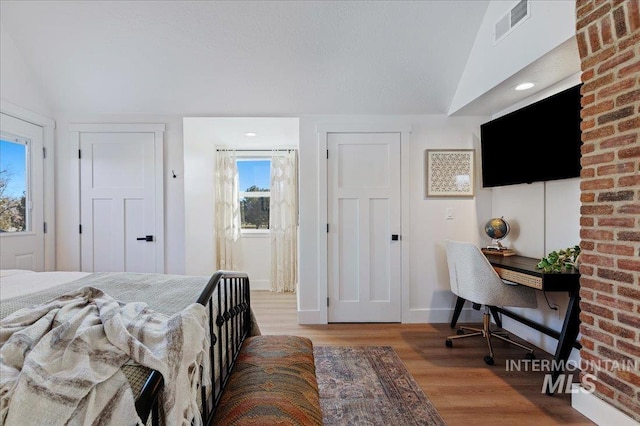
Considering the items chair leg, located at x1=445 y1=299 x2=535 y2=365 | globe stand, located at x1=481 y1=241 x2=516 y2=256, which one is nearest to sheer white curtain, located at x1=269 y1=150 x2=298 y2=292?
chair leg, located at x1=445 y1=299 x2=535 y2=365

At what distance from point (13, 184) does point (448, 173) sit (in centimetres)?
419

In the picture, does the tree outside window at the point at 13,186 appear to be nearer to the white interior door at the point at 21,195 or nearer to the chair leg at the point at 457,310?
the white interior door at the point at 21,195

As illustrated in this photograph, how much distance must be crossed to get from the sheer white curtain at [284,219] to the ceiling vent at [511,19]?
2951mm

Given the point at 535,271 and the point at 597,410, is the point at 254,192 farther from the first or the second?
the point at 597,410

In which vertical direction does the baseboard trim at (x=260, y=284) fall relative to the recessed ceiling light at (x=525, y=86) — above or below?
below

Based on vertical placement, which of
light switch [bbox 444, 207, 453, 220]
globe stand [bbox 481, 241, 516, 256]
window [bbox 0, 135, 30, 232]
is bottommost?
globe stand [bbox 481, 241, 516, 256]

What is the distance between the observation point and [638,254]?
155cm

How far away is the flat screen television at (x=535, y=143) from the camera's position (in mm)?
2268

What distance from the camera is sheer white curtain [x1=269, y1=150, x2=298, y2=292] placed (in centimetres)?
476

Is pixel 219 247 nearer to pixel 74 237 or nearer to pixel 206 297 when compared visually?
pixel 74 237

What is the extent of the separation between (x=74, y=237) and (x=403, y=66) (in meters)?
3.70

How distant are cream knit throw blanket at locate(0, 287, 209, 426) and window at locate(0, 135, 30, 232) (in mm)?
2673

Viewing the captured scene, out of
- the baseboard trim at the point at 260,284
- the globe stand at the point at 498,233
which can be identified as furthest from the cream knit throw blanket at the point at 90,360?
the baseboard trim at the point at 260,284

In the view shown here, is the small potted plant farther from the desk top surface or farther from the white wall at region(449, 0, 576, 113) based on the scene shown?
the white wall at region(449, 0, 576, 113)
